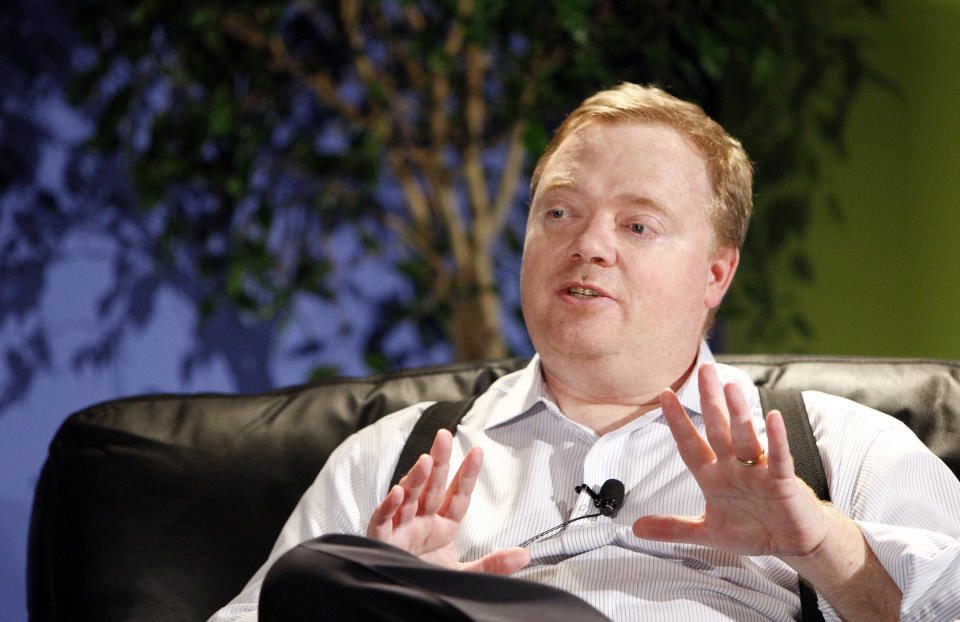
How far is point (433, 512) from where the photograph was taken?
1.07 m

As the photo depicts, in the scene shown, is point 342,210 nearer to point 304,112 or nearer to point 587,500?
point 304,112

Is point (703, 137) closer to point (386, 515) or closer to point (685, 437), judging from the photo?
point (685, 437)

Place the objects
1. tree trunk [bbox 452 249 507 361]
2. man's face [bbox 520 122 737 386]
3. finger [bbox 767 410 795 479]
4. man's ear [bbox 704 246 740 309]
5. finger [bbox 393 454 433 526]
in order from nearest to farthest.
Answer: finger [bbox 767 410 795 479]
finger [bbox 393 454 433 526]
man's face [bbox 520 122 737 386]
man's ear [bbox 704 246 740 309]
tree trunk [bbox 452 249 507 361]

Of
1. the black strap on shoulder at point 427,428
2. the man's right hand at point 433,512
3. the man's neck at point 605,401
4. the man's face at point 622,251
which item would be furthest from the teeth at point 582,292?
the man's right hand at point 433,512

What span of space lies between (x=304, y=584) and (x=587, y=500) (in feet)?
1.45

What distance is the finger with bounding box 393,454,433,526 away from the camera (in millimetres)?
1042

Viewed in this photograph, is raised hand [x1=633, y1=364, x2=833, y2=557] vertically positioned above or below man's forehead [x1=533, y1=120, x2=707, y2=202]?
below

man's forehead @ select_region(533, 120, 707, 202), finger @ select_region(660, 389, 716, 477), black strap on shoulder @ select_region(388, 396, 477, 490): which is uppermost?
man's forehead @ select_region(533, 120, 707, 202)

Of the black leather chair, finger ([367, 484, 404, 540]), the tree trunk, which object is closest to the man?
finger ([367, 484, 404, 540])

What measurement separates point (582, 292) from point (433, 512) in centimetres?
40

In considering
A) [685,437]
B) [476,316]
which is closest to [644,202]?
[685,437]

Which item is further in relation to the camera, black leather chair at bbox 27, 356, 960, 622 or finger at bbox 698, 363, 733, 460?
black leather chair at bbox 27, 356, 960, 622

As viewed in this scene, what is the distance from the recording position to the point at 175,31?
91.8 inches

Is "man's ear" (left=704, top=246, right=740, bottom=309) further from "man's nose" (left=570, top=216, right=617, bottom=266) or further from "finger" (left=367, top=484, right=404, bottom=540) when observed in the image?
"finger" (left=367, top=484, right=404, bottom=540)
